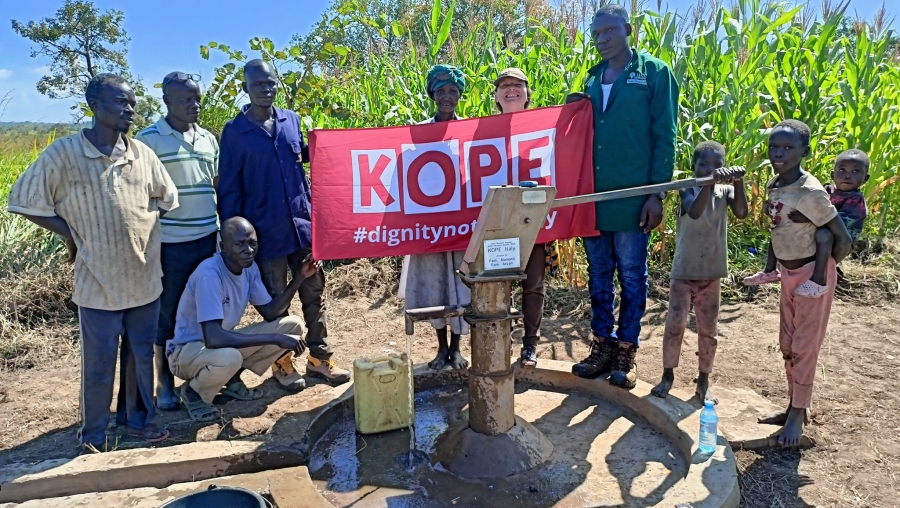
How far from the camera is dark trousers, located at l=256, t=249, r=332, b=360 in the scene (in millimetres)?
3930

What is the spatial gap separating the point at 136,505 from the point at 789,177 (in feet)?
11.1

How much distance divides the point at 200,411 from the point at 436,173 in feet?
6.40

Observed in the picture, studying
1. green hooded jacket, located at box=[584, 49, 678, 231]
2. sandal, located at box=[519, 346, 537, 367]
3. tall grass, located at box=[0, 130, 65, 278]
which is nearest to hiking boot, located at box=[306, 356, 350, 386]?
sandal, located at box=[519, 346, 537, 367]

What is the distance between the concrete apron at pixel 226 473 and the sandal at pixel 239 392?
660mm

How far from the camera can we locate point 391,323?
562cm

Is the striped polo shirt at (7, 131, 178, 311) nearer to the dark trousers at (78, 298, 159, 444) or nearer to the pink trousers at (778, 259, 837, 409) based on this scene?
the dark trousers at (78, 298, 159, 444)

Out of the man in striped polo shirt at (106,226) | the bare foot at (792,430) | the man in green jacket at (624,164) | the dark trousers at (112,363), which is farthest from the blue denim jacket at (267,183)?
the bare foot at (792,430)

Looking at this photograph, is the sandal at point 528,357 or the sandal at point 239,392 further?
the sandal at point 528,357

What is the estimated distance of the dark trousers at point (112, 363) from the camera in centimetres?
314

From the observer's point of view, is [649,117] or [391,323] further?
[391,323]

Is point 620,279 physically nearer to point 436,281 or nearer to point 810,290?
point 810,290

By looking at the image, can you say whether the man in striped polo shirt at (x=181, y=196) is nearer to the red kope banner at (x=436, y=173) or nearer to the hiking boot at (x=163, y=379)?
Result: the hiking boot at (x=163, y=379)

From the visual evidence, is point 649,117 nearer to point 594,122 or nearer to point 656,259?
point 594,122

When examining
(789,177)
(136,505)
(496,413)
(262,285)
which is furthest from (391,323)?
(789,177)
